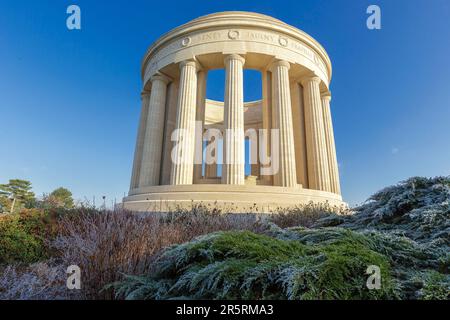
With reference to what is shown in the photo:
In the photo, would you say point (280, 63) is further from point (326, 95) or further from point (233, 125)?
point (326, 95)

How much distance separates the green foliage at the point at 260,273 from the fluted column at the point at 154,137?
18922 mm

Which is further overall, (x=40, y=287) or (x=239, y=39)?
(x=239, y=39)

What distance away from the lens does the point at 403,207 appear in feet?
20.3

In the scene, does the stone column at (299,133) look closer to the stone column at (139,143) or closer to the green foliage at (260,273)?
the stone column at (139,143)

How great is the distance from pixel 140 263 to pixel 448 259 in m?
4.90

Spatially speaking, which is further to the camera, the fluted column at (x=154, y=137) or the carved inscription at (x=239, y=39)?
the fluted column at (x=154, y=137)

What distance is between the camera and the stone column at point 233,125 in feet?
56.2

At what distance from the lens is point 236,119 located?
60.4ft

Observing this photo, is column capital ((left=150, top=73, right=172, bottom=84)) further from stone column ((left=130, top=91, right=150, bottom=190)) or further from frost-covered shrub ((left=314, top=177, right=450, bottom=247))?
frost-covered shrub ((left=314, top=177, right=450, bottom=247))

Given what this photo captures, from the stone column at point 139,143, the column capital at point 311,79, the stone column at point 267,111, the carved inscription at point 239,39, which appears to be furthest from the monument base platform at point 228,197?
the carved inscription at point 239,39

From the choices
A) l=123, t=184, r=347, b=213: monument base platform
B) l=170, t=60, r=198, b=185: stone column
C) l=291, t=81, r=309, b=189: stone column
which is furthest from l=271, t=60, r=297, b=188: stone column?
l=170, t=60, r=198, b=185: stone column

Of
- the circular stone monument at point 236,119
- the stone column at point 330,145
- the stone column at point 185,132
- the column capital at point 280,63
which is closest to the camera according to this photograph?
the circular stone monument at point 236,119

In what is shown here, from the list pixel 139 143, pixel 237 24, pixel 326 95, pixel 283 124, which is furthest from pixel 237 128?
pixel 326 95

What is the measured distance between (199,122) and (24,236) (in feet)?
53.3
